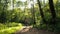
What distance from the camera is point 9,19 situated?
36.8m

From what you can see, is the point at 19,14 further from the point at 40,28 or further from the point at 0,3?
the point at 40,28

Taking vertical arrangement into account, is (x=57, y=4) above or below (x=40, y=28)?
above

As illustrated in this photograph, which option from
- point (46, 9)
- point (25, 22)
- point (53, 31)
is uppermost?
point (46, 9)

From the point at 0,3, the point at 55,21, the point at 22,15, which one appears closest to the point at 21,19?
the point at 22,15

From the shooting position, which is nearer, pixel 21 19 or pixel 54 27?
pixel 54 27

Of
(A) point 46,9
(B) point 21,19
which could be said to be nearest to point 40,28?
(A) point 46,9

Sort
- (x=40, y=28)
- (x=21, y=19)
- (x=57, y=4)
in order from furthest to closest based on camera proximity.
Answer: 1. (x=21, y=19)
2. (x=57, y=4)
3. (x=40, y=28)

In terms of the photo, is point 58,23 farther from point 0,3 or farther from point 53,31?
point 0,3

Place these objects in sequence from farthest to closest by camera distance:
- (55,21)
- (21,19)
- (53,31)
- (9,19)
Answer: (21,19)
(9,19)
(55,21)
(53,31)

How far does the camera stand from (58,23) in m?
17.0

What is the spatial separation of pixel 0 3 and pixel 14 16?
178 inches

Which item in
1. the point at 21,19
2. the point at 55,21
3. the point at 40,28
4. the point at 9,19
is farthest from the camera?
the point at 21,19

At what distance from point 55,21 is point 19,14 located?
23.4m

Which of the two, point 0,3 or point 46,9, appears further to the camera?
point 0,3
